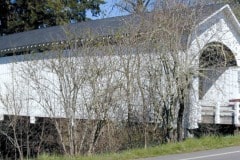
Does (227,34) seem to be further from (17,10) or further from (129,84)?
(17,10)

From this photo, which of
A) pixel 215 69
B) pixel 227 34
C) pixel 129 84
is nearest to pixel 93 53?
pixel 129 84

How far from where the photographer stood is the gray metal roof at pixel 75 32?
1885 cm

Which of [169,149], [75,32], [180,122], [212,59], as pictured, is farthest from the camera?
[212,59]

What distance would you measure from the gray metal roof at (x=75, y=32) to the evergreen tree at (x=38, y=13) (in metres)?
13.7

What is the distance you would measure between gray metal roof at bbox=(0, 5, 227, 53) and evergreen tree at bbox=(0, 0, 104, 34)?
13.7m

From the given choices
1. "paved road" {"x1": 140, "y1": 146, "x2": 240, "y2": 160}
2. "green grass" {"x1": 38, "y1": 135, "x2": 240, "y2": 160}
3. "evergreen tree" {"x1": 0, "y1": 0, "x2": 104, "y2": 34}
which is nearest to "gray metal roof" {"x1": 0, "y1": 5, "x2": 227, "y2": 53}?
"green grass" {"x1": 38, "y1": 135, "x2": 240, "y2": 160}

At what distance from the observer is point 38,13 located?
48.5m

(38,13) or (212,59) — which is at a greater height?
(38,13)

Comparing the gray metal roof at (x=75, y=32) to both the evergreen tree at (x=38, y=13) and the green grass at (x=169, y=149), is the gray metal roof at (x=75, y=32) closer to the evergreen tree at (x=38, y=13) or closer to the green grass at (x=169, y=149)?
the green grass at (x=169, y=149)

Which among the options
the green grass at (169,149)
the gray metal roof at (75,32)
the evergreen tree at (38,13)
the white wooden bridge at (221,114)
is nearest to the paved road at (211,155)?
the green grass at (169,149)

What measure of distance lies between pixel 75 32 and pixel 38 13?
31.0 meters

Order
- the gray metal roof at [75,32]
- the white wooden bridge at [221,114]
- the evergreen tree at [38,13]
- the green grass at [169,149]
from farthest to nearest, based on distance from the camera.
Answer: the evergreen tree at [38,13] → the white wooden bridge at [221,114] → the gray metal roof at [75,32] → the green grass at [169,149]

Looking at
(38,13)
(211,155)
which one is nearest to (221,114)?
(211,155)

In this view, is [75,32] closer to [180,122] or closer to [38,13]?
[180,122]
